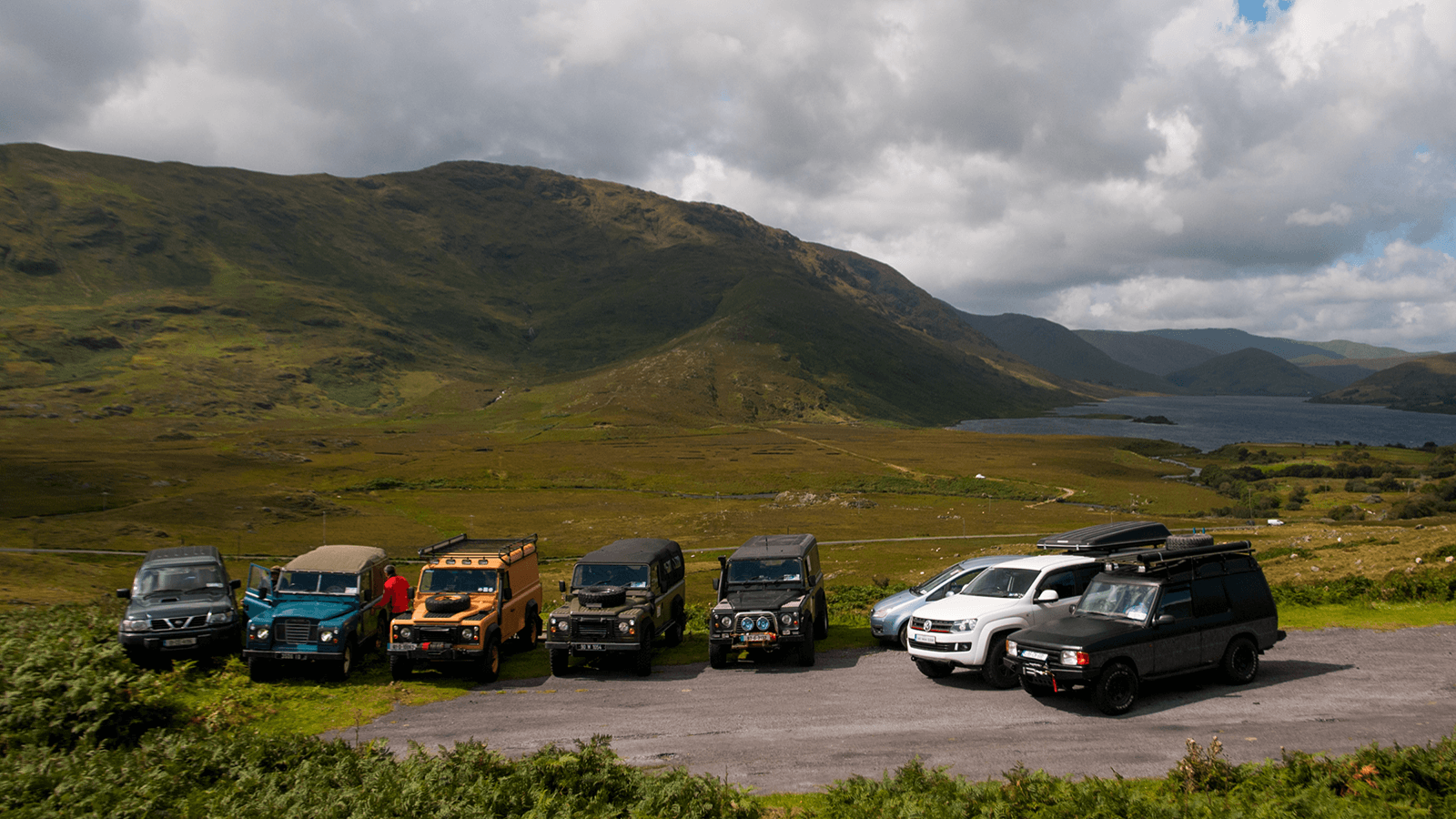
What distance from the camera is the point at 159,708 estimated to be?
544 inches

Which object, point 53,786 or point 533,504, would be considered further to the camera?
point 533,504

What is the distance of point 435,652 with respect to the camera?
18.3 meters

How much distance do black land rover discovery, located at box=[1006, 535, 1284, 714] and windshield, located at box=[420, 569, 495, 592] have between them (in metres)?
12.8

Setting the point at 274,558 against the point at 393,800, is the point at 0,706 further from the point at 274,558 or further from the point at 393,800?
the point at 274,558

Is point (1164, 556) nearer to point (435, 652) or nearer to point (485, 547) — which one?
point (435, 652)

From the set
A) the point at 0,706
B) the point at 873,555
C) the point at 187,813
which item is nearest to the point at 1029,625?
the point at 187,813

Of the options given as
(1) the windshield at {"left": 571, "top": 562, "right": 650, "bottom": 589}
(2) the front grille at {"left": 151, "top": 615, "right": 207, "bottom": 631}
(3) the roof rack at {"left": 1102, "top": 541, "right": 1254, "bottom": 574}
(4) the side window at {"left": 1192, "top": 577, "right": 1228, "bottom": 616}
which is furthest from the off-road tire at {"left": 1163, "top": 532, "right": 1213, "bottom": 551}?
(2) the front grille at {"left": 151, "top": 615, "right": 207, "bottom": 631}

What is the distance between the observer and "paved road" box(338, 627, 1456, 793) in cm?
1220

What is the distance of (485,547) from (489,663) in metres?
4.23

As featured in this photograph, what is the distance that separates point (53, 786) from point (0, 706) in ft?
12.9

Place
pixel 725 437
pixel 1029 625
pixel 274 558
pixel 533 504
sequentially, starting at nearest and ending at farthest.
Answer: pixel 1029 625
pixel 274 558
pixel 533 504
pixel 725 437

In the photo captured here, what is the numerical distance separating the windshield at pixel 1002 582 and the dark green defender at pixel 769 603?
4068mm

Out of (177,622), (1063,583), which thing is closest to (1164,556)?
(1063,583)

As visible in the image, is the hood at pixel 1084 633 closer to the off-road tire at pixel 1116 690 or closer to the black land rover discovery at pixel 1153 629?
the black land rover discovery at pixel 1153 629
